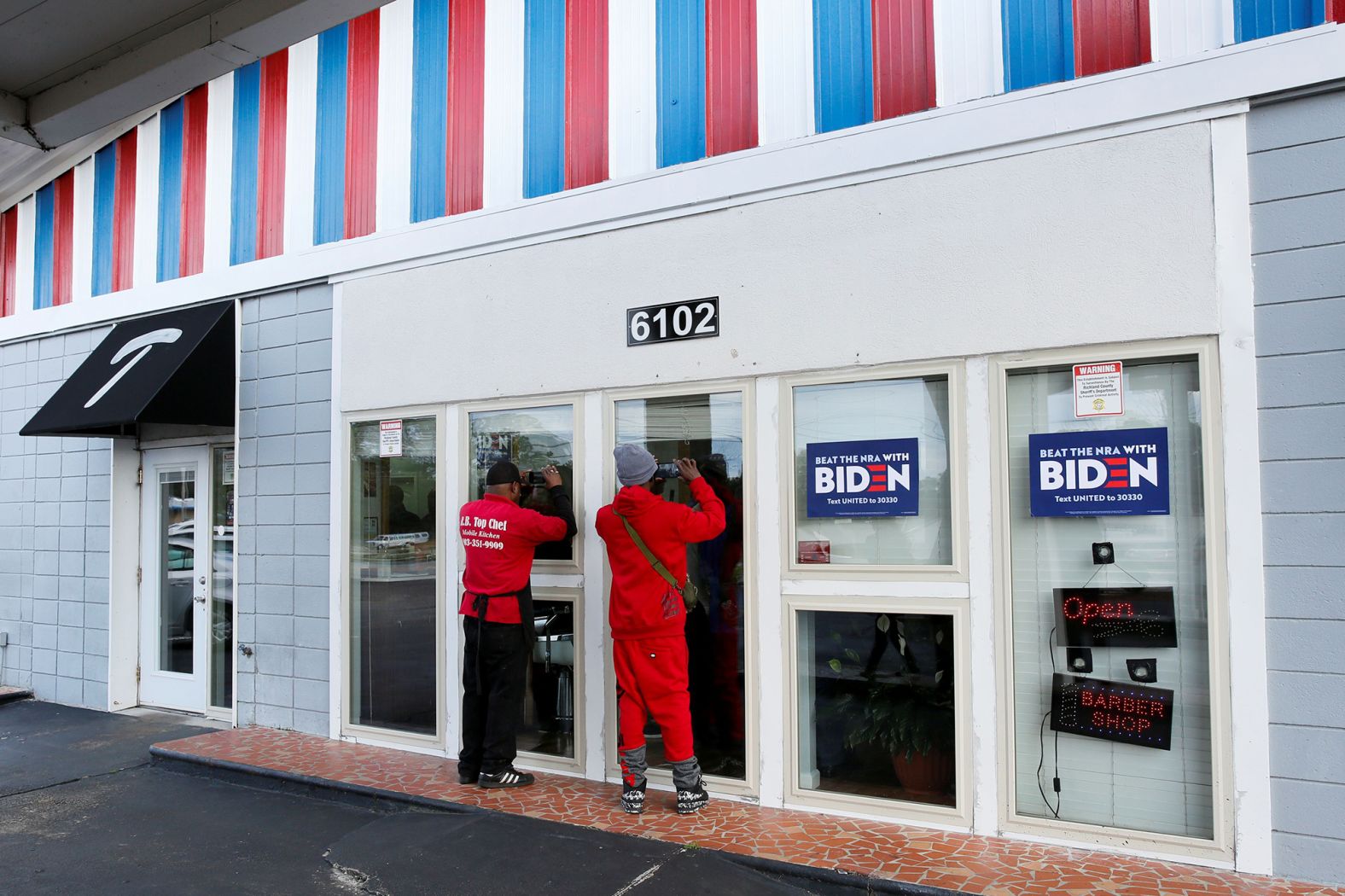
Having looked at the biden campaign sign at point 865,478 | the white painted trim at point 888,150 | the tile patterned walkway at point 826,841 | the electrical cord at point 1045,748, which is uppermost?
the white painted trim at point 888,150

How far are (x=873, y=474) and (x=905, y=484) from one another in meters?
0.17

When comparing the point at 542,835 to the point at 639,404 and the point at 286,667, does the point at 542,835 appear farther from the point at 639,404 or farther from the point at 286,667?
the point at 286,667

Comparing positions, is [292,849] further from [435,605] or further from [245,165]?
[245,165]

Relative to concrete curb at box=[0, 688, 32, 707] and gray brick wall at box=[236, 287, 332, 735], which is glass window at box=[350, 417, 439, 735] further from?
concrete curb at box=[0, 688, 32, 707]

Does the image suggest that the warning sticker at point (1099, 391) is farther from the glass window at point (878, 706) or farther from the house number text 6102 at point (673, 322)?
the house number text 6102 at point (673, 322)

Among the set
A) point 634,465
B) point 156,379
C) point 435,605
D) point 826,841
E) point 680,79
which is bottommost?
point 826,841

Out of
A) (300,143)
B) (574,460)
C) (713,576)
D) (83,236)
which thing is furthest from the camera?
(83,236)

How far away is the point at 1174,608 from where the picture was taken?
4.05 metres

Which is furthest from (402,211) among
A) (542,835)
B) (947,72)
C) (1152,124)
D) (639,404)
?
(1152,124)

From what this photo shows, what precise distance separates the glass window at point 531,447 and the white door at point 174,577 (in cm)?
294

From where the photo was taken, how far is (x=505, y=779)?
17.2ft

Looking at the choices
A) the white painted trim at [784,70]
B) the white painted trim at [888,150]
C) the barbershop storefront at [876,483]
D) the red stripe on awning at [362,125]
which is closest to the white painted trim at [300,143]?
the white painted trim at [888,150]

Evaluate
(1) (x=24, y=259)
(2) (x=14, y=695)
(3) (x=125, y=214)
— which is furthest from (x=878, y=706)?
(1) (x=24, y=259)

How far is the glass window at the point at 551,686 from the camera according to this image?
18.3ft
